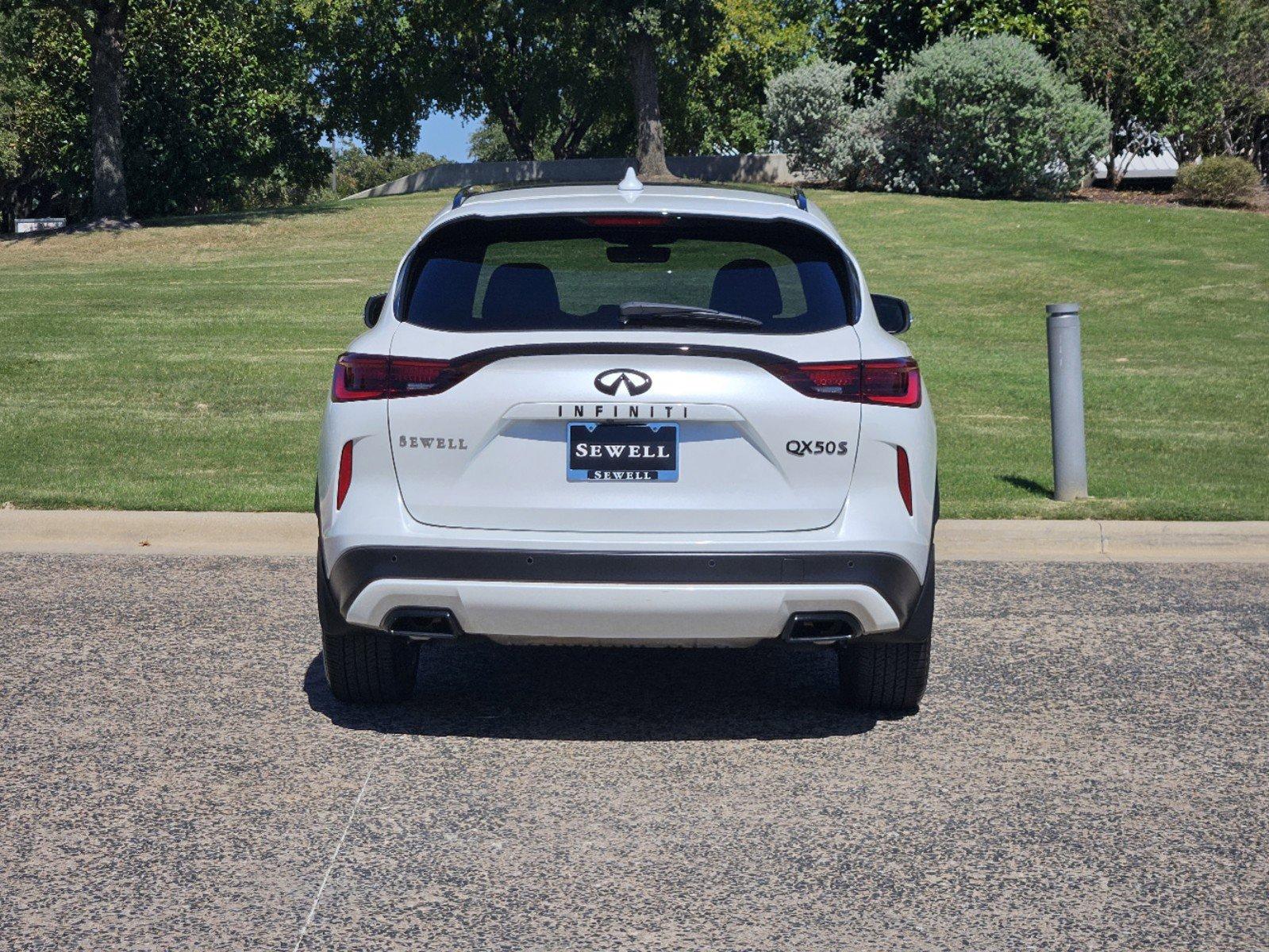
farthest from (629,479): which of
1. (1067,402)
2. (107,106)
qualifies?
(107,106)

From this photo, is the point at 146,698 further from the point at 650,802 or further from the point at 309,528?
the point at 309,528

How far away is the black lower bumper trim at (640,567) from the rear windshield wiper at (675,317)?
748 mm

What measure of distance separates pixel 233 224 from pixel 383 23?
1854cm

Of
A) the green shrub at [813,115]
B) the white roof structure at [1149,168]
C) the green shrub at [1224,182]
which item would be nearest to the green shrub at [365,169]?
the white roof structure at [1149,168]

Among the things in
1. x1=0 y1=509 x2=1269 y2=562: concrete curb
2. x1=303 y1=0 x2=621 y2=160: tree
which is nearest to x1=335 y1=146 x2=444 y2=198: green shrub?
x1=303 y1=0 x2=621 y2=160: tree

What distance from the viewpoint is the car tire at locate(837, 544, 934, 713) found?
17.6 feet

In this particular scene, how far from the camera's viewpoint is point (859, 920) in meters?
3.80

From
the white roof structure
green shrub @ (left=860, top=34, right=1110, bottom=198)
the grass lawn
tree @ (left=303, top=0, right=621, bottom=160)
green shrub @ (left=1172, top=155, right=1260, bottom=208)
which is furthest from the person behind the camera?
the white roof structure

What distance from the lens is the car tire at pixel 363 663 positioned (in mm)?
5332

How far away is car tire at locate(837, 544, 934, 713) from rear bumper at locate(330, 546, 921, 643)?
1.63ft

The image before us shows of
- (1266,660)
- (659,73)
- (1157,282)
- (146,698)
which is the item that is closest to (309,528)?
(146,698)

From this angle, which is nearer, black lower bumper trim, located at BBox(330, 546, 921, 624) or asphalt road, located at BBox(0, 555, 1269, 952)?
asphalt road, located at BBox(0, 555, 1269, 952)

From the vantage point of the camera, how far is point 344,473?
16.3 ft

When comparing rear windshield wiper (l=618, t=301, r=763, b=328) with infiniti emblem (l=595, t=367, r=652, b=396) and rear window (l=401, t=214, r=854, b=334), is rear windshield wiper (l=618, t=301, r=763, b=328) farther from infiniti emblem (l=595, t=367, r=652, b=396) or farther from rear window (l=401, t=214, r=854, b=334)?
infiniti emblem (l=595, t=367, r=652, b=396)
